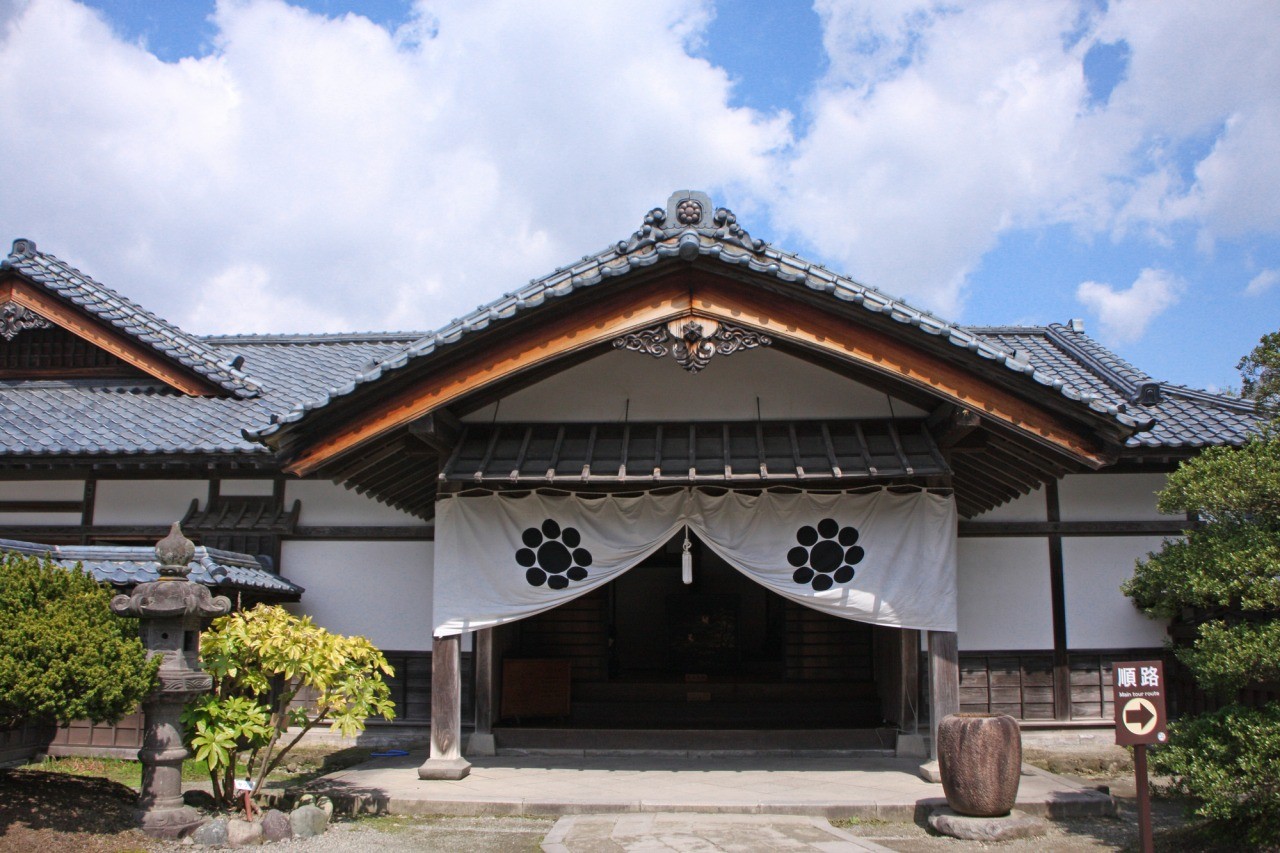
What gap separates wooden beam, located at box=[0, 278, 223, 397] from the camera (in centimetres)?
1433

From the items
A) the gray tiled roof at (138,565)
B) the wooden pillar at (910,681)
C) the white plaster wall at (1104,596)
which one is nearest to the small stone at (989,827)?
the wooden pillar at (910,681)

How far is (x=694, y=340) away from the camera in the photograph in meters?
9.32

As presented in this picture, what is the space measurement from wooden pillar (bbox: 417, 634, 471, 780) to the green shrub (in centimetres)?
654

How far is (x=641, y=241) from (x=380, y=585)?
588cm

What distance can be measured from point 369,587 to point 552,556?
10.2 ft

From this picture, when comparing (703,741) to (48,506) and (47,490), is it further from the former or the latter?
(47,490)

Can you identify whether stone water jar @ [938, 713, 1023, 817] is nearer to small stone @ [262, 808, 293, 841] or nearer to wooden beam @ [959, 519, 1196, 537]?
wooden beam @ [959, 519, 1196, 537]

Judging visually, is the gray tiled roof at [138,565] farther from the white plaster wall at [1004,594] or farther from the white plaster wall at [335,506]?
the white plaster wall at [1004,594]

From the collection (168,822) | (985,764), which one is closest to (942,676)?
(985,764)

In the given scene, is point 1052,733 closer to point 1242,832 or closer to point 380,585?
point 1242,832

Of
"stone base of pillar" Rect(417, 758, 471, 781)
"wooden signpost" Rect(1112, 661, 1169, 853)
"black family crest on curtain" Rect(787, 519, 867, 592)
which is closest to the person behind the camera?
"wooden signpost" Rect(1112, 661, 1169, 853)

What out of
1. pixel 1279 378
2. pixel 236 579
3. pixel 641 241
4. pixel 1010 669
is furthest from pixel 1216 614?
pixel 236 579

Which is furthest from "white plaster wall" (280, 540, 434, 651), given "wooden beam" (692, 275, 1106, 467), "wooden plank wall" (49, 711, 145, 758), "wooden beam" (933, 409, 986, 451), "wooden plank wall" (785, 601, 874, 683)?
"wooden beam" (933, 409, 986, 451)

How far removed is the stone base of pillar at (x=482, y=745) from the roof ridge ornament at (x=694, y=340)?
5155 millimetres
